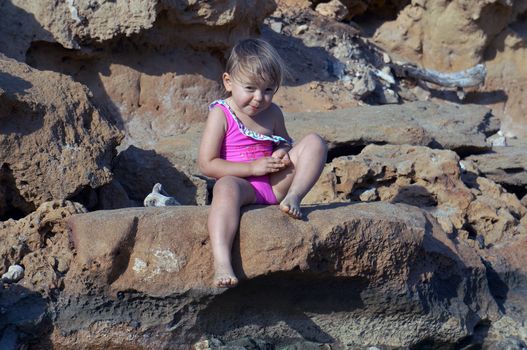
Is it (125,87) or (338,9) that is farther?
(338,9)

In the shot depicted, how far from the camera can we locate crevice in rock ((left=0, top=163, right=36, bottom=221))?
5430 mm

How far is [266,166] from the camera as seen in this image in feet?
16.3

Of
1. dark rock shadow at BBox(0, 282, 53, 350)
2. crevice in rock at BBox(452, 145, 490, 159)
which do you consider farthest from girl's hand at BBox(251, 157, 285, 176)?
crevice in rock at BBox(452, 145, 490, 159)

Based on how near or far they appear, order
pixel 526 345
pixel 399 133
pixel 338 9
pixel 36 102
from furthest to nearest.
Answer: pixel 338 9 → pixel 399 133 → pixel 36 102 → pixel 526 345

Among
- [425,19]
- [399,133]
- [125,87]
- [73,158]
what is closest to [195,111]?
[125,87]

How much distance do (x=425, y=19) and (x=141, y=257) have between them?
7545 mm

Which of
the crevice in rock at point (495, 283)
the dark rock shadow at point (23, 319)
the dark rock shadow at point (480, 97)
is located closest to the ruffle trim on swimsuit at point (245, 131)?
the dark rock shadow at point (23, 319)

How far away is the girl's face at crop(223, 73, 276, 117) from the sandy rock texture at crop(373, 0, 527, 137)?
651 cm

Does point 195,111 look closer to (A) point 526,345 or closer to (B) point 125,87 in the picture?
(B) point 125,87

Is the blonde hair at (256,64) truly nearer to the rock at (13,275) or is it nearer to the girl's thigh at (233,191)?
the girl's thigh at (233,191)

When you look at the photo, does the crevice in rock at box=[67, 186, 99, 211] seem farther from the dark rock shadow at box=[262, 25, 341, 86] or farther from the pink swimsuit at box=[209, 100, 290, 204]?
the dark rock shadow at box=[262, 25, 341, 86]

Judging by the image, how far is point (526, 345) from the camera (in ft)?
16.9

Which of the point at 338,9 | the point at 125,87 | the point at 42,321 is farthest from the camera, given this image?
the point at 338,9

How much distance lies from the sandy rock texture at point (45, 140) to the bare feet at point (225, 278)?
141 centimetres
